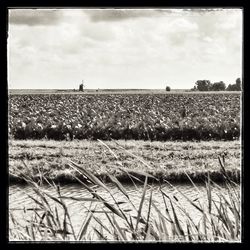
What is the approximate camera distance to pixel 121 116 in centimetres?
348

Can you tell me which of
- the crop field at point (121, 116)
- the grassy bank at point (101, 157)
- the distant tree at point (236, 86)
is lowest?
the grassy bank at point (101, 157)

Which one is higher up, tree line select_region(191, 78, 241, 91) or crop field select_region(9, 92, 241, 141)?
tree line select_region(191, 78, 241, 91)

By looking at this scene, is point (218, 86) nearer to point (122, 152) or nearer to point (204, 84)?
point (204, 84)

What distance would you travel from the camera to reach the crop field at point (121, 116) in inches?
114

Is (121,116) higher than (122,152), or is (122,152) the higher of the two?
(121,116)

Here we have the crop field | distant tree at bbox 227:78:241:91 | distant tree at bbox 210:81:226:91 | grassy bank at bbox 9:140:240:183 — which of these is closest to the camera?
distant tree at bbox 227:78:241:91

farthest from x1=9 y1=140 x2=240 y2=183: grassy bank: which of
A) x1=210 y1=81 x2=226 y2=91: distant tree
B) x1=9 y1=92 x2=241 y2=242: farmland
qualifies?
x1=210 y1=81 x2=226 y2=91: distant tree

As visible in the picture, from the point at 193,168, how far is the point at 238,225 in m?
1.27

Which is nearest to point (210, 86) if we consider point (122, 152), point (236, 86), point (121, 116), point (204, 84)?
point (204, 84)

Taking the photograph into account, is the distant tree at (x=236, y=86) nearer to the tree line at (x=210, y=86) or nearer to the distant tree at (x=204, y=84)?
the tree line at (x=210, y=86)

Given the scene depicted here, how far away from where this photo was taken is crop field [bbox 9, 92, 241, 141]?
114 inches

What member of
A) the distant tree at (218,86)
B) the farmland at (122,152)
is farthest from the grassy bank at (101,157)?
the distant tree at (218,86)

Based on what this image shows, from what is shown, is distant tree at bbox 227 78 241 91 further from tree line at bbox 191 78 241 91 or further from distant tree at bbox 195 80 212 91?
distant tree at bbox 195 80 212 91
